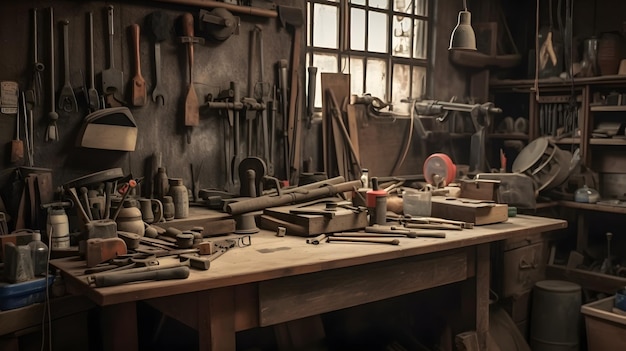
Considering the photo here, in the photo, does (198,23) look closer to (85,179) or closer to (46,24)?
(46,24)

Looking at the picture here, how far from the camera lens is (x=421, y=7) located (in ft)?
15.2

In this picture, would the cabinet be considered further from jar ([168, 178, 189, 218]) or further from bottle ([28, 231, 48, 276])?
bottle ([28, 231, 48, 276])

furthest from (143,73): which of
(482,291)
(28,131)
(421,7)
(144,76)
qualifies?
(421,7)

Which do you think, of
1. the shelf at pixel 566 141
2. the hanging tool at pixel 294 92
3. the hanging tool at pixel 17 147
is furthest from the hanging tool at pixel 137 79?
the shelf at pixel 566 141

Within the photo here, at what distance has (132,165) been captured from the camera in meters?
3.22

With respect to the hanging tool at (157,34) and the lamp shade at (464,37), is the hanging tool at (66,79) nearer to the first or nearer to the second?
the hanging tool at (157,34)

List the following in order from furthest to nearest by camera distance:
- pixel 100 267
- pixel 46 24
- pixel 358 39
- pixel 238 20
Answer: pixel 358 39 → pixel 238 20 → pixel 46 24 → pixel 100 267

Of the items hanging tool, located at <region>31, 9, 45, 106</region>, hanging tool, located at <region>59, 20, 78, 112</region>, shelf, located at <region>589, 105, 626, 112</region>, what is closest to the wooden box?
shelf, located at <region>589, 105, 626, 112</region>

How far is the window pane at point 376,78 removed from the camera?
4340mm

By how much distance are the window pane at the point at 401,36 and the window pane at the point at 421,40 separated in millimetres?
86

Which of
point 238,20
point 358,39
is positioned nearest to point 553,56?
point 358,39

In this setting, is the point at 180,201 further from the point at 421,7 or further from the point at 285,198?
the point at 421,7

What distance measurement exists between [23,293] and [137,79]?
1.36 meters

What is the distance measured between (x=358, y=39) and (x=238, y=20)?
3.62 ft
